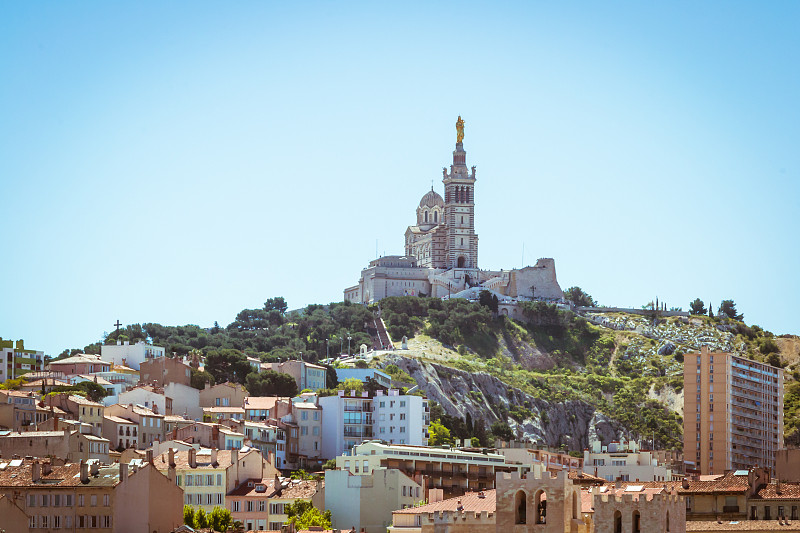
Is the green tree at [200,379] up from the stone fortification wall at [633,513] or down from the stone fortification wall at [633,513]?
up

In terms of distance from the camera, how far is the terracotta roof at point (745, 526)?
79.6 meters

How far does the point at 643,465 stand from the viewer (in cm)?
12338

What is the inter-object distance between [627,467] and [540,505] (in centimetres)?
5863

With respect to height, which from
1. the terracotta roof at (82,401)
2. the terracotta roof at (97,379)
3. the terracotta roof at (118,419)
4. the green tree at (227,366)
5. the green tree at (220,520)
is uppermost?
the green tree at (227,366)

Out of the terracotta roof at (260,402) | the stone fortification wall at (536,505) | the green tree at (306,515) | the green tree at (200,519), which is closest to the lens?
the stone fortification wall at (536,505)

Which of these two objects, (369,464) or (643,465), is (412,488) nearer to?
(369,464)

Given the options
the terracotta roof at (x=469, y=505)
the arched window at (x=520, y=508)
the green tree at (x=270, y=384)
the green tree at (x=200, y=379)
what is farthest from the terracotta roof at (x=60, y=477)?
the green tree at (x=270, y=384)

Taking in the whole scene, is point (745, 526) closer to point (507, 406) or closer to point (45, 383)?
point (45, 383)

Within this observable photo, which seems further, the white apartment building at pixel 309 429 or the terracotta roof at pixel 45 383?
the terracotta roof at pixel 45 383

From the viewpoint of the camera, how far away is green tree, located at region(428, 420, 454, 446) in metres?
140

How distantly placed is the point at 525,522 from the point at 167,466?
39201 mm

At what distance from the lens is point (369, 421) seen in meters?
132

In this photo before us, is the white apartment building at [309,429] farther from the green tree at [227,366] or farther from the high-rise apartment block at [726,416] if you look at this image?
the high-rise apartment block at [726,416]

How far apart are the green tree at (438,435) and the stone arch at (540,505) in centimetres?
7237
